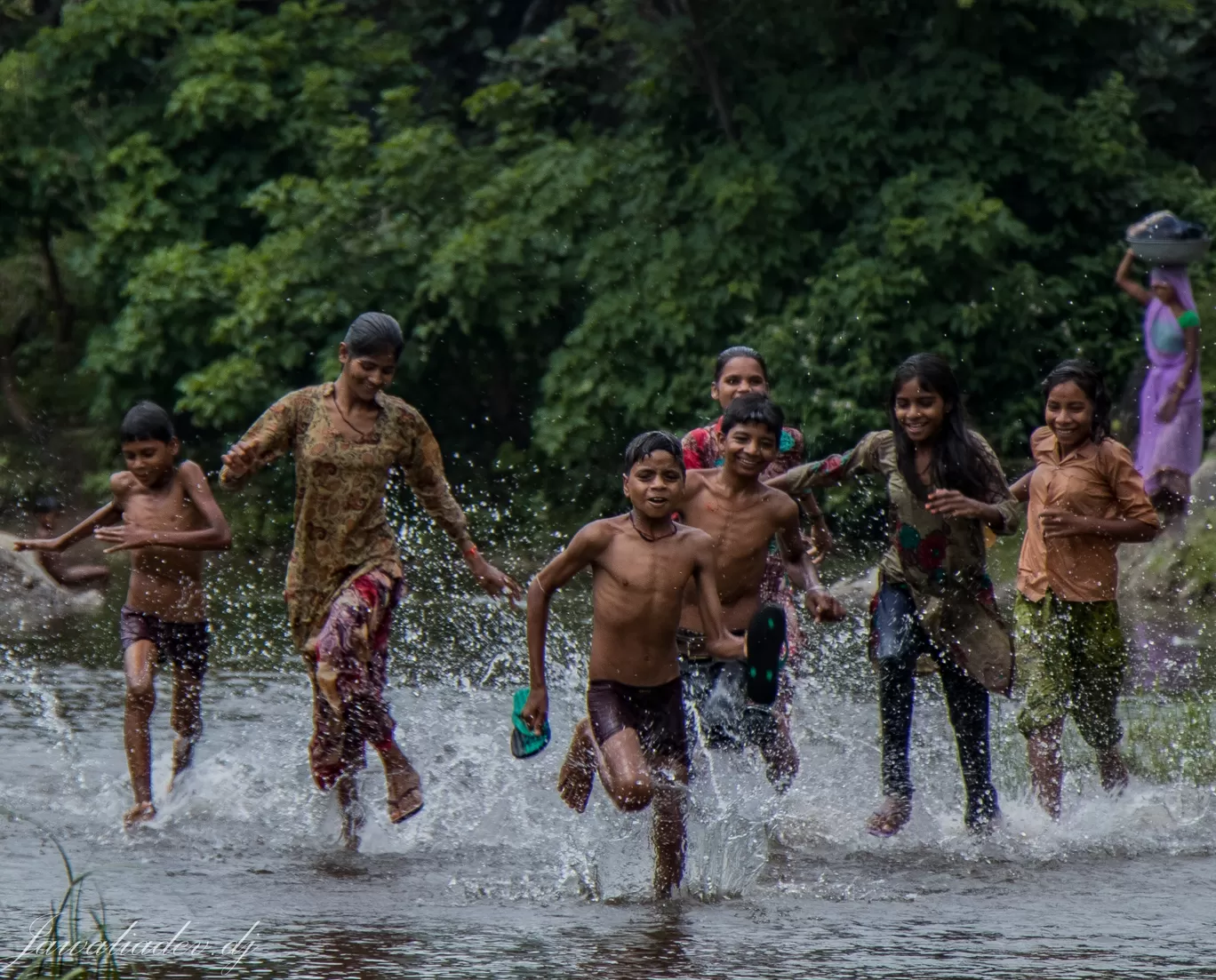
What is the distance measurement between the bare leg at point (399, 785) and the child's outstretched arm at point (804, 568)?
4.66ft

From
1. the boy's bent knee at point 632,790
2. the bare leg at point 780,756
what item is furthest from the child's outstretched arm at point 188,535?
the bare leg at point 780,756

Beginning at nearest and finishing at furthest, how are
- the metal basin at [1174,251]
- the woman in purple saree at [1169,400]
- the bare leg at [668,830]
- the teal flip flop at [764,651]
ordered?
the teal flip flop at [764,651]
the bare leg at [668,830]
the woman in purple saree at [1169,400]
the metal basin at [1174,251]

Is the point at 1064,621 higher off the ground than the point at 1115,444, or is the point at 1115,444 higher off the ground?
the point at 1115,444

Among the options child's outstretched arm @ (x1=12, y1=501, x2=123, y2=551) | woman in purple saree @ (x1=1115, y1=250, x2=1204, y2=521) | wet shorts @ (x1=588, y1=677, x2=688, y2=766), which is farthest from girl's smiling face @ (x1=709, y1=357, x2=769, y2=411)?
woman in purple saree @ (x1=1115, y1=250, x2=1204, y2=521)

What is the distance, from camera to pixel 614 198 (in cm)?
1523

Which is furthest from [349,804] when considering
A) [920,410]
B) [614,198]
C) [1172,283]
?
[614,198]

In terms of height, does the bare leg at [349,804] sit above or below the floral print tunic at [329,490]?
below

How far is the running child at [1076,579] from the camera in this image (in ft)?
22.1

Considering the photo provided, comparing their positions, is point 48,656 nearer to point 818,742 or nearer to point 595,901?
point 818,742

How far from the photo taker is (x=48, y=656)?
406 inches

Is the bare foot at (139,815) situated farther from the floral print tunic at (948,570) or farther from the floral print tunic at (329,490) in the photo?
the floral print tunic at (948,570)

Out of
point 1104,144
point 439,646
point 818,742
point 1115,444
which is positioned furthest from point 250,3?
point 1115,444

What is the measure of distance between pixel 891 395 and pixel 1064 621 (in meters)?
0.94

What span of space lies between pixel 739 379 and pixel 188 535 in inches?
76.2
